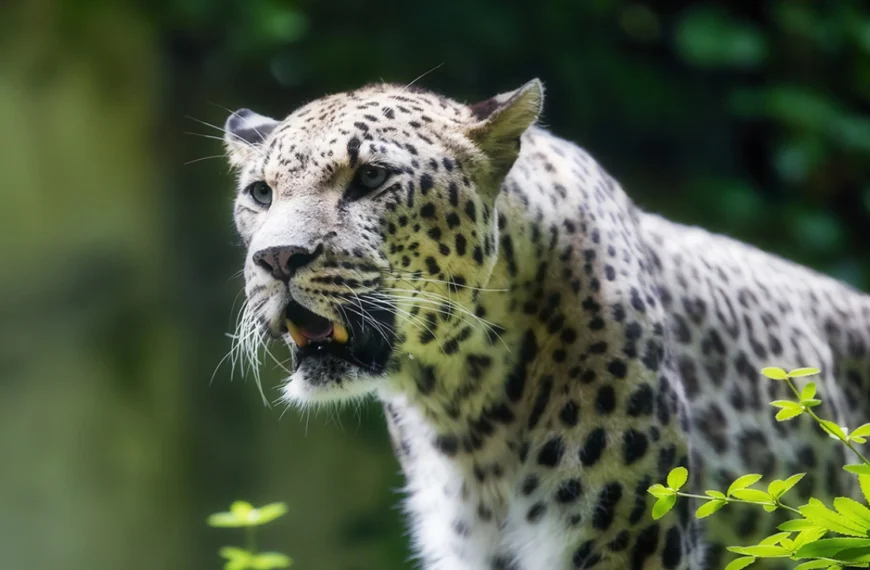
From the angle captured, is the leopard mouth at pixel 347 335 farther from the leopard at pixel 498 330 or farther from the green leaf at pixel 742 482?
the green leaf at pixel 742 482

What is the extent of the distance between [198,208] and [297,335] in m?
4.56

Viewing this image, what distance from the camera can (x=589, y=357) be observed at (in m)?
3.57

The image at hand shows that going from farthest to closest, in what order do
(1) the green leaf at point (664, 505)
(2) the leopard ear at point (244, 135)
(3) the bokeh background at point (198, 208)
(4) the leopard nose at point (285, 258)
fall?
(3) the bokeh background at point (198, 208)
(2) the leopard ear at point (244, 135)
(4) the leopard nose at point (285, 258)
(1) the green leaf at point (664, 505)

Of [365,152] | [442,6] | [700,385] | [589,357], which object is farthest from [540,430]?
[442,6]

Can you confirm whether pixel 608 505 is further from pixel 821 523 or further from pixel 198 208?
pixel 198 208

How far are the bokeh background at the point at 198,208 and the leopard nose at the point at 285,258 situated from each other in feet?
14.2

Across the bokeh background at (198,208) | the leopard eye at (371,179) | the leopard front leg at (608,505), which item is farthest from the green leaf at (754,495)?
the bokeh background at (198,208)

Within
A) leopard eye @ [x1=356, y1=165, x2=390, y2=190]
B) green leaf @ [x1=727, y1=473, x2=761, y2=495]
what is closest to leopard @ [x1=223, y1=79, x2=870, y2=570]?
leopard eye @ [x1=356, y1=165, x2=390, y2=190]

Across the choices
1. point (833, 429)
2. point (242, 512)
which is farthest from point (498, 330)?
point (833, 429)

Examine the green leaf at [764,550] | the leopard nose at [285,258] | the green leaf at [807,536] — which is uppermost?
the leopard nose at [285,258]

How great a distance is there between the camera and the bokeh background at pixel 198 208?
745 centimetres

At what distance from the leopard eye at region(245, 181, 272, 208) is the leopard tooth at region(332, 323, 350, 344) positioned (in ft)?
1.35

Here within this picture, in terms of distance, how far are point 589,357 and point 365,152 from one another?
0.91m

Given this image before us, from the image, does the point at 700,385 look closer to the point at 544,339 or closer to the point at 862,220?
the point at 544,339
